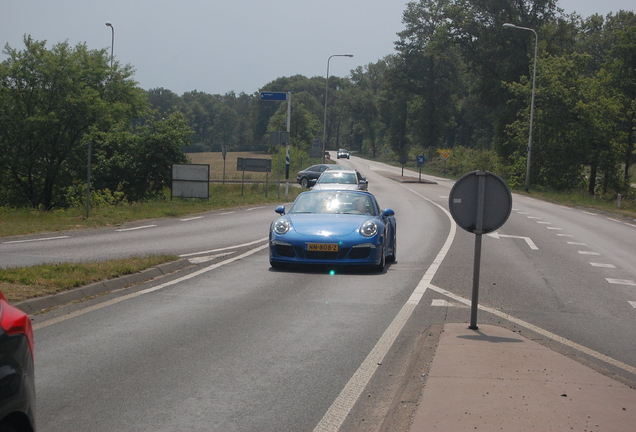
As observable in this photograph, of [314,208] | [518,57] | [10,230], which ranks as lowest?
[10,230]

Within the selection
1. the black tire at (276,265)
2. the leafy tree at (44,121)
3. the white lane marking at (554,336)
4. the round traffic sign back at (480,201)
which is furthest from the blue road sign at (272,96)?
the round traffic sign back at (480,201)

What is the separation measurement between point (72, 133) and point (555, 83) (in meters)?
31.4

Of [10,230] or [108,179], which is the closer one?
[10,230]

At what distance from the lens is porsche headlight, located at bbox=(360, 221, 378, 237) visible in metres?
11.7

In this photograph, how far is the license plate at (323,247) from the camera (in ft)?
37.7

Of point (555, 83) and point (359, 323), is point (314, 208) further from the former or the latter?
point (555, 83)

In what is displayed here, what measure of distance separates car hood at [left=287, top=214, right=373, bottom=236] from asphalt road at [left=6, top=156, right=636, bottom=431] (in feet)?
2.46

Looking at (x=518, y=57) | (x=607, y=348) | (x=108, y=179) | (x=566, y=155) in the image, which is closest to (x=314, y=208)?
(x=607, y=348)

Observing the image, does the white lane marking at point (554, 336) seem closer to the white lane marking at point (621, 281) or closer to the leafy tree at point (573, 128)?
the white lane marking at point (621, 281)

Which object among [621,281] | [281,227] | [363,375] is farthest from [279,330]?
[621,281]

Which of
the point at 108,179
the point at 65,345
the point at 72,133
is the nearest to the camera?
the point at 65,345

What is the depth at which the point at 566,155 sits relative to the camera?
155 ft

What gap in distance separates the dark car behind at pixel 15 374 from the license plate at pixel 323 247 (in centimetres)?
851

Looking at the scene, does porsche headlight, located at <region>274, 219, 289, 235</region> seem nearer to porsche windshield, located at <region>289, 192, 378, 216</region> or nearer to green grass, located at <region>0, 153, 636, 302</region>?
porsche windshield, located at <region>289, 192, 378, 216</region>
